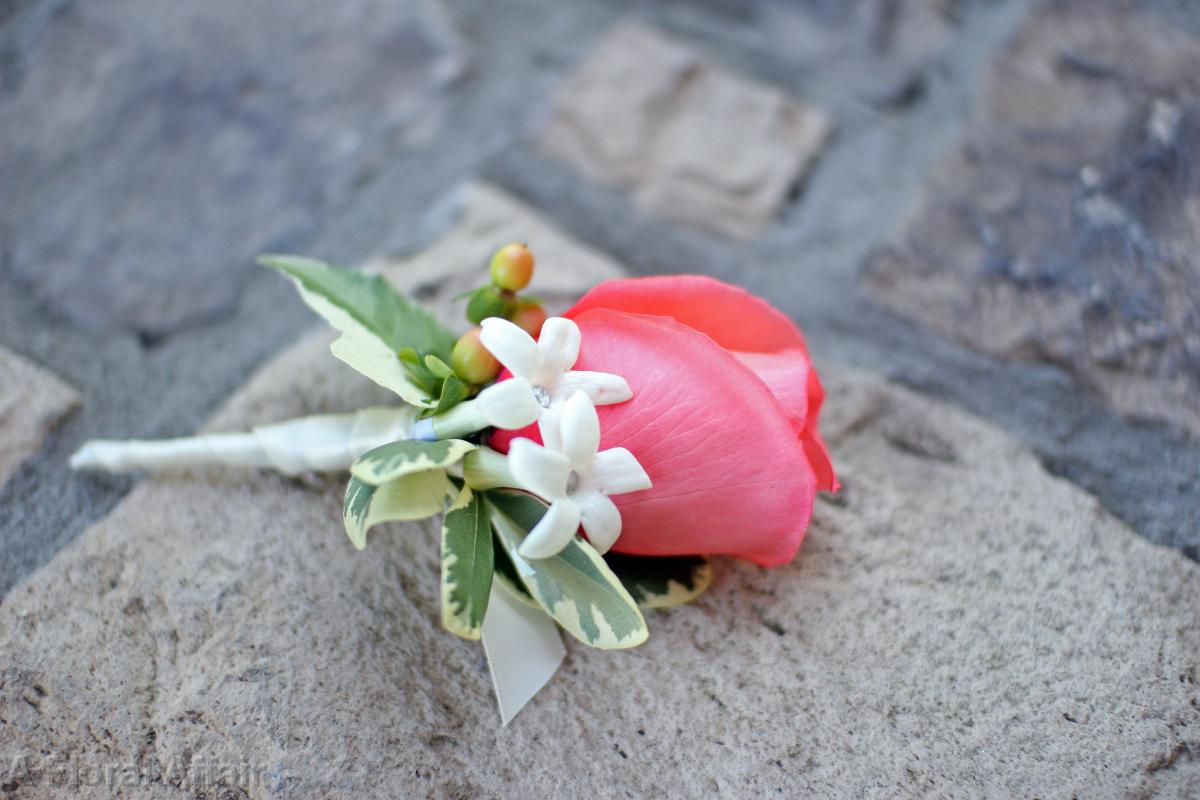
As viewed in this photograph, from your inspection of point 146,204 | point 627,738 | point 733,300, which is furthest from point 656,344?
point 146,204

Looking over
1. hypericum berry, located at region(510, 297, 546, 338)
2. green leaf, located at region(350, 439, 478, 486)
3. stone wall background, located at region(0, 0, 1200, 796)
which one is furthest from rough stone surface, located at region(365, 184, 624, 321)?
green leaf, located at region(350, 439, 478, 486)

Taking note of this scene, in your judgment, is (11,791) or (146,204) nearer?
(11,791)

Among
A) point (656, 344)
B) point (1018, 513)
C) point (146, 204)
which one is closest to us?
point (656, 344)

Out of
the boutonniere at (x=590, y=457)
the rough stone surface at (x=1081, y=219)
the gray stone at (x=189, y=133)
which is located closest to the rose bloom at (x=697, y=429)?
the boutonniere at (x=590, y=457)

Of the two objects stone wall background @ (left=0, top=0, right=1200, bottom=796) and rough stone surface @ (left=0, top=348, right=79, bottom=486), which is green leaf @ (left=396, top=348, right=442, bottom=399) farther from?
rough stone surface @ (left=0, top=348, right=79, bottom=486)

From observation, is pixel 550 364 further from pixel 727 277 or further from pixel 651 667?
pixel 727 277

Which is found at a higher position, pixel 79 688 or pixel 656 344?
pixel 656 344

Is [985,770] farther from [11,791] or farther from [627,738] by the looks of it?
[11,791]

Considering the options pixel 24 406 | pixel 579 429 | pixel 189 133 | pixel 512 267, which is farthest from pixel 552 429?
pixel 189 133

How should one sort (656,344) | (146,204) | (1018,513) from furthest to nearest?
(146,204) → (1018,513) → (656,344)
